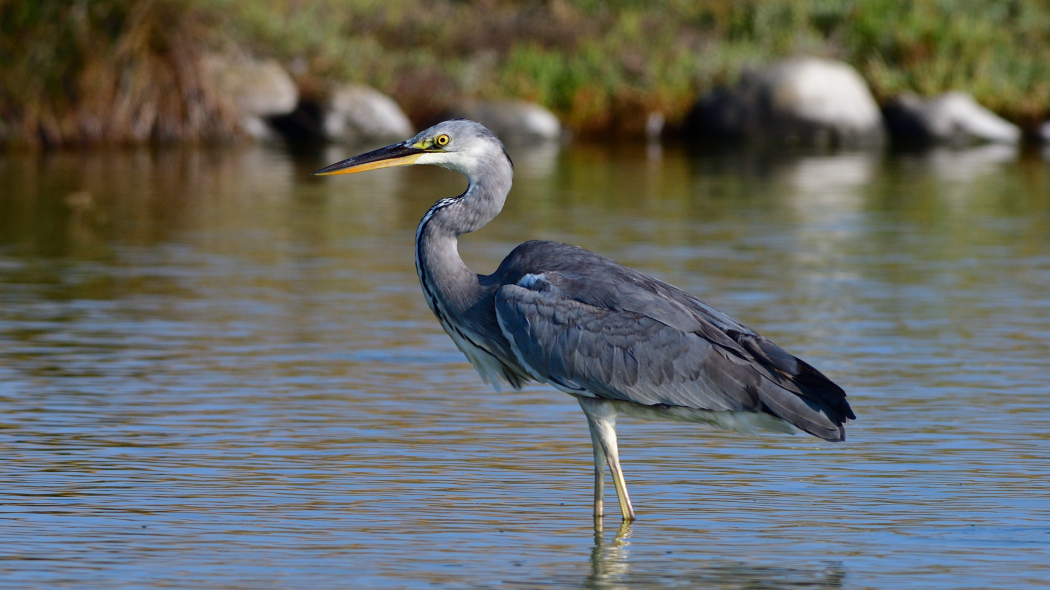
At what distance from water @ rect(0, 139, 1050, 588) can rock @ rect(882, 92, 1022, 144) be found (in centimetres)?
1304

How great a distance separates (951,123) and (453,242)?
81.2 feet

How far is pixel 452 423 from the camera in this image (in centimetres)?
842

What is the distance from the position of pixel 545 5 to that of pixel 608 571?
33.5m

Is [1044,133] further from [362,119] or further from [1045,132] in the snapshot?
[362,119]

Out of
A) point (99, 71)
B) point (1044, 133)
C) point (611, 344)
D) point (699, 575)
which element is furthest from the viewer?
point (1044, 133)

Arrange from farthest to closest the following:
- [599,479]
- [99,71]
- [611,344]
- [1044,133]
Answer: [1044,133]
[99,71]
[611,344]
[599,479]

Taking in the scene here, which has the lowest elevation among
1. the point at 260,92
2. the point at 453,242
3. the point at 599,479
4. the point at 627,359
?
the point at 260,92

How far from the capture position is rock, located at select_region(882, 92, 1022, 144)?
30469 millimetres

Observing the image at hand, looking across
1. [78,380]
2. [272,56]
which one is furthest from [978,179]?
[78,380]

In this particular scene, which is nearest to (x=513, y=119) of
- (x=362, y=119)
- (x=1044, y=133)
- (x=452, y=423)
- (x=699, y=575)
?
(x=362, y=119)

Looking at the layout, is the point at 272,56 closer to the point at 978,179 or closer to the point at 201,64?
the point at 201,64

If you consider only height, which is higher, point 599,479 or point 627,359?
point 627,359

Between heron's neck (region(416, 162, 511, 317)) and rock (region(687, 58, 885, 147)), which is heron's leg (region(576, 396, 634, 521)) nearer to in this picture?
heron's neck (region(416, 162, 511, 317))

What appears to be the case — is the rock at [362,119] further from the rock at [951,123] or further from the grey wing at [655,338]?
the grey wing at [655,338]
